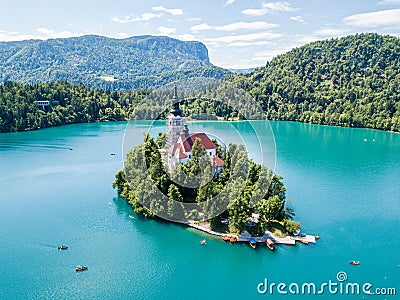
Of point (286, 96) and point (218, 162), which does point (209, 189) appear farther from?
point (286, 96)

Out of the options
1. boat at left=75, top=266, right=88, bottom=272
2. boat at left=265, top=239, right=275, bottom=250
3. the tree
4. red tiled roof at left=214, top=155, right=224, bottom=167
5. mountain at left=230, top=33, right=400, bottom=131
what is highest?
mountain at left=230, top=33, right=400, bottom=131

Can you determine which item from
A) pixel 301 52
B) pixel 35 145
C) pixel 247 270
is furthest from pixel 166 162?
pixel 301 52

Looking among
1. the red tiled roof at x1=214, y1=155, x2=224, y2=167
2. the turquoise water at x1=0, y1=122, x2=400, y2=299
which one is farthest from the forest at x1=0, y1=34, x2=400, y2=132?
the red tiled roof at x1=214, y1=155, x2=224, y2=167

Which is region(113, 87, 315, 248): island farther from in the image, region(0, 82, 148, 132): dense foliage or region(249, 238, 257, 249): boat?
region(0, 82, 148, 132): dense foliage

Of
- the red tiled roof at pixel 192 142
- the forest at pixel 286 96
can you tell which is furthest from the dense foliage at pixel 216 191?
the forest at pixel 286 96

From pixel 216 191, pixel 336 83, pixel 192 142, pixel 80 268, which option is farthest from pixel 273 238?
pixel 336 83

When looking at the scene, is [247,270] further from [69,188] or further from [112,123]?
[112,123]
